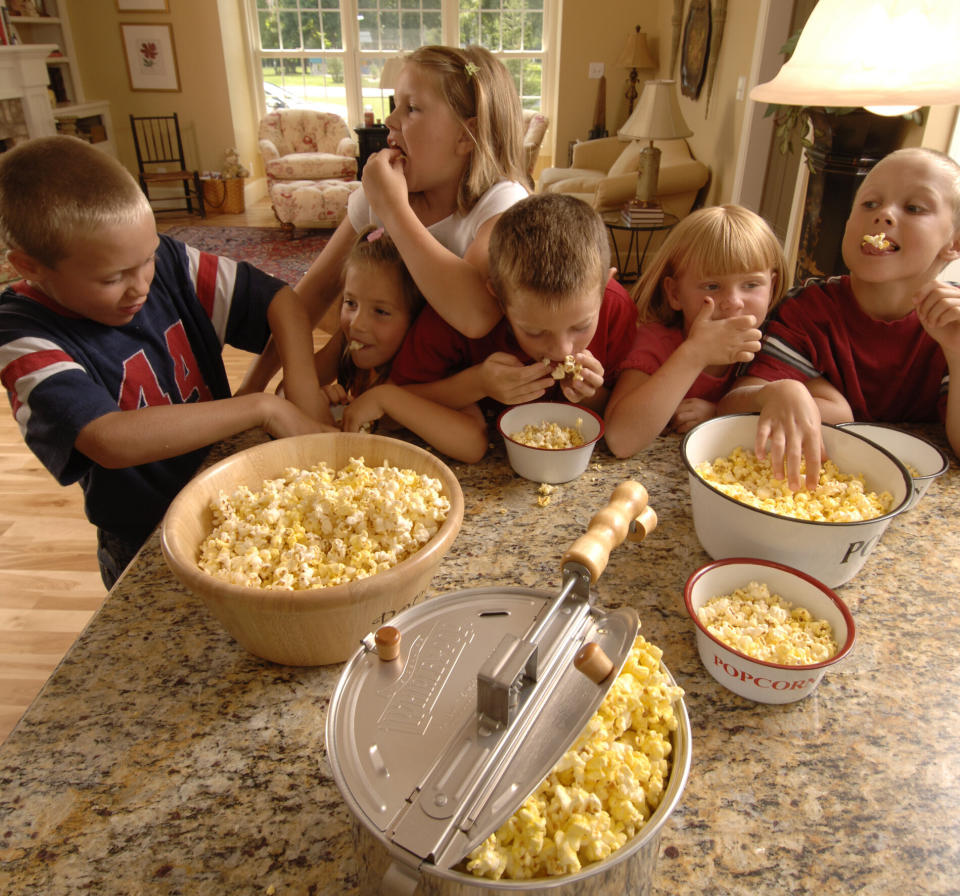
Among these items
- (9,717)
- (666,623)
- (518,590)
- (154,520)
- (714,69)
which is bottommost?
(9,717)

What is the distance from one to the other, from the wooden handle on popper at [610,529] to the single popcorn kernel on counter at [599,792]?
0.30 feet

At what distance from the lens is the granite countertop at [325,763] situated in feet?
1.69

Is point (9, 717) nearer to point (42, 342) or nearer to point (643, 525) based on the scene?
point (42, 342)

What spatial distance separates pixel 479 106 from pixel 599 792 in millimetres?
1093

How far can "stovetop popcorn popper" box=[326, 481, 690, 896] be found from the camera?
411mm

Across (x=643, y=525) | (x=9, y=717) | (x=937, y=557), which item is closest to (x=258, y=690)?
(x=643, y=525)

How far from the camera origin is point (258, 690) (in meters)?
0.67

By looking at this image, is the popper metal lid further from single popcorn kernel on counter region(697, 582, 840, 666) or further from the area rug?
the area rug

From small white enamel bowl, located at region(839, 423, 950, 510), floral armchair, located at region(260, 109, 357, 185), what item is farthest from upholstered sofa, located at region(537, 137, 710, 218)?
small white enamel bowl, located at region(839, 423, 950, 510)

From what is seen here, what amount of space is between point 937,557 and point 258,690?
2.65 ft

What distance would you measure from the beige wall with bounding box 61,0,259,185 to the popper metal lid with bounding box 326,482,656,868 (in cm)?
755

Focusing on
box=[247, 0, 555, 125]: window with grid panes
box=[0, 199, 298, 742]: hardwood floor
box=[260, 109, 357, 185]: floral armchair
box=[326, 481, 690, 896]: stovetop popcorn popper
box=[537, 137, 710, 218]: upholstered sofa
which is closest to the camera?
box=[326, 481, 690, 896]: stovetop popcorn popper

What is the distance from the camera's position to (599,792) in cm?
47

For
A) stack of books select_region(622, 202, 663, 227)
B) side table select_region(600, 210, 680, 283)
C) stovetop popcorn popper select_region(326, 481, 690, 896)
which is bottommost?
side table select_region(600, 210, 680, 283)
